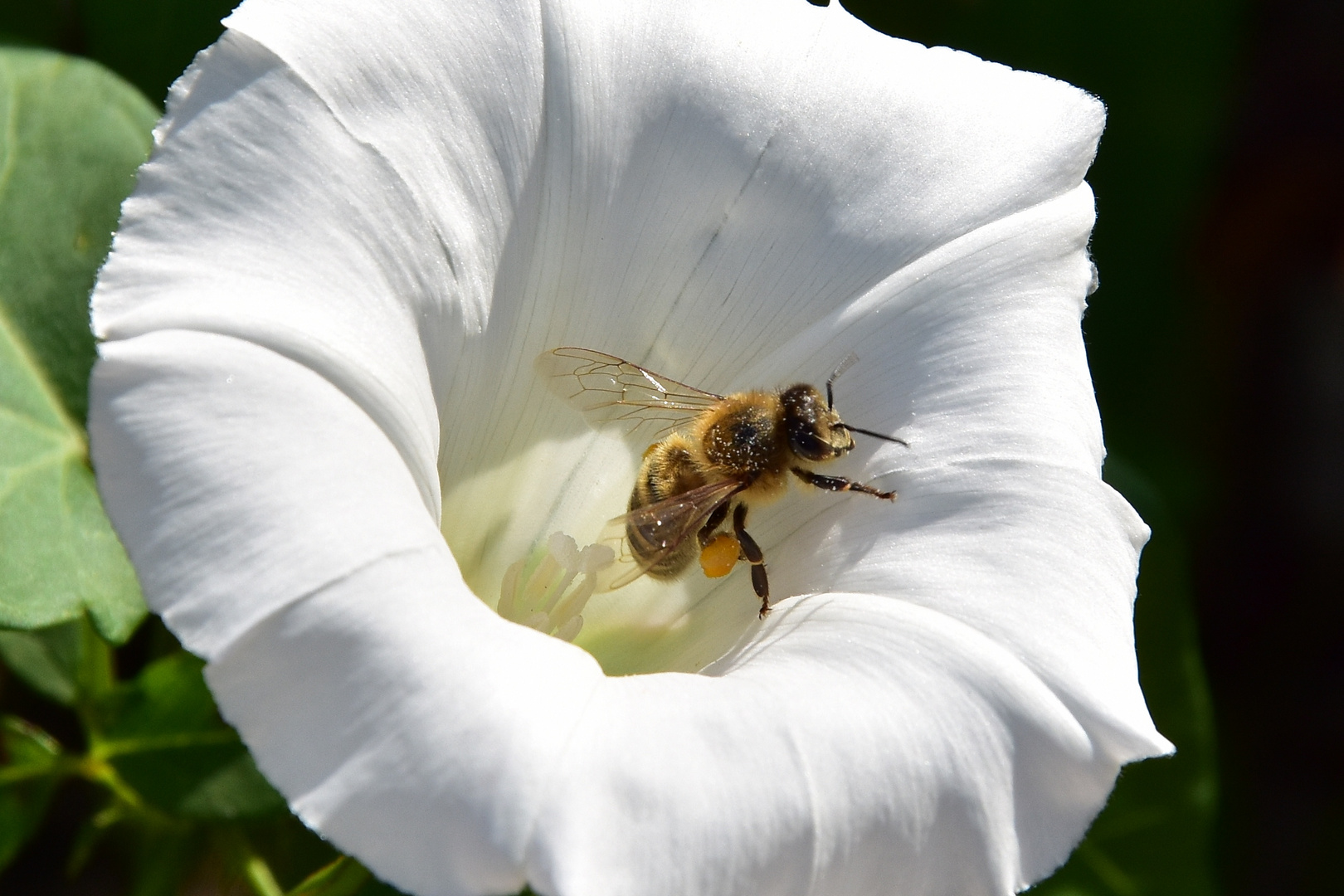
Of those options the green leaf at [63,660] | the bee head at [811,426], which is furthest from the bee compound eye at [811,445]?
the green leaf at [63,660]

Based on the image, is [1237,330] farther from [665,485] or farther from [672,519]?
[672,519]

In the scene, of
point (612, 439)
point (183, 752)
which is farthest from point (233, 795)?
point (612, 439)

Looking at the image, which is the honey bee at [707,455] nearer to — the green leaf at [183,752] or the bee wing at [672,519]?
the bee wing at [672,519]

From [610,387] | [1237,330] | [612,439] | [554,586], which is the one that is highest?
[1237,330]

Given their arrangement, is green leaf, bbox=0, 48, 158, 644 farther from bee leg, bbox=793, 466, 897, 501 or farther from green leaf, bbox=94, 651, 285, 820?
bee leg, bbox=793, 466, 897, 501

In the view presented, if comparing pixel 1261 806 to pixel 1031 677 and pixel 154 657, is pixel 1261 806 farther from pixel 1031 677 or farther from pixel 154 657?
pixel 154 657

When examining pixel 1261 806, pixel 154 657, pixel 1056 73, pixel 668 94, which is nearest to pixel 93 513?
pixel 154 657
